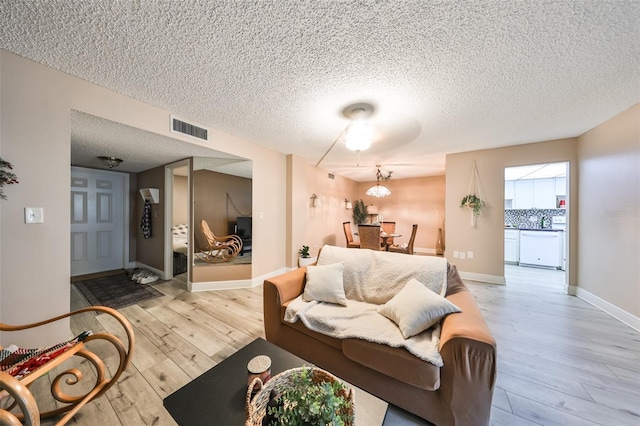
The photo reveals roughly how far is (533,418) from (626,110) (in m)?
3.41

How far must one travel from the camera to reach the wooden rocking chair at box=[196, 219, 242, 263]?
346cm

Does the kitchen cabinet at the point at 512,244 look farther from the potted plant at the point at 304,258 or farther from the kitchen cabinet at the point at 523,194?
the potted plant at the point at 304,258

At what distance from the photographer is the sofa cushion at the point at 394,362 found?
1.14m

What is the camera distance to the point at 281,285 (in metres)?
1.86

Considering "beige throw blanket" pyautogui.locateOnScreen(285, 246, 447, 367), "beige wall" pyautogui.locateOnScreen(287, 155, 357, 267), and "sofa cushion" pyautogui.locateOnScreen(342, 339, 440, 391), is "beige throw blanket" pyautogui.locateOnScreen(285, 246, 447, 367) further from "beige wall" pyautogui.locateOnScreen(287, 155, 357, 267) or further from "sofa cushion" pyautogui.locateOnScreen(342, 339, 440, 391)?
"beige wall" pyautogui.locateOnScreen(287, 155, 357, 267)

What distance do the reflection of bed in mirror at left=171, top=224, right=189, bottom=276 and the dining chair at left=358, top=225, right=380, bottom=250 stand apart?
331 cm

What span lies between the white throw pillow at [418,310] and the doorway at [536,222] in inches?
156

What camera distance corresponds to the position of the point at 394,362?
123cm

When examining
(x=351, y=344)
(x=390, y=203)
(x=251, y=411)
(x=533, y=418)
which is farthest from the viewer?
(x=390, y=203)

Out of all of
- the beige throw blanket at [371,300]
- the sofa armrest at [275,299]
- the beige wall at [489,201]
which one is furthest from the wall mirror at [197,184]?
the beige wall at [489,201]

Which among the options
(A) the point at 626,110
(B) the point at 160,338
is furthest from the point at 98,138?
(A) the point at 626,110

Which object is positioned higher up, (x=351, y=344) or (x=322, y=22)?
(x=322, y=22)

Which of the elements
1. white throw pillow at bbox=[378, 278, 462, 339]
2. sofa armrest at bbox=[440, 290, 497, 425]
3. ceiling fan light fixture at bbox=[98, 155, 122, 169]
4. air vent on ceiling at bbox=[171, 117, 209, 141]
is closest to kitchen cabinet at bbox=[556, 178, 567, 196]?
white throw pillow at bbox=[378, 278, 462, 339]

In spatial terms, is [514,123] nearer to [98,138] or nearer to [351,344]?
[351,344]
